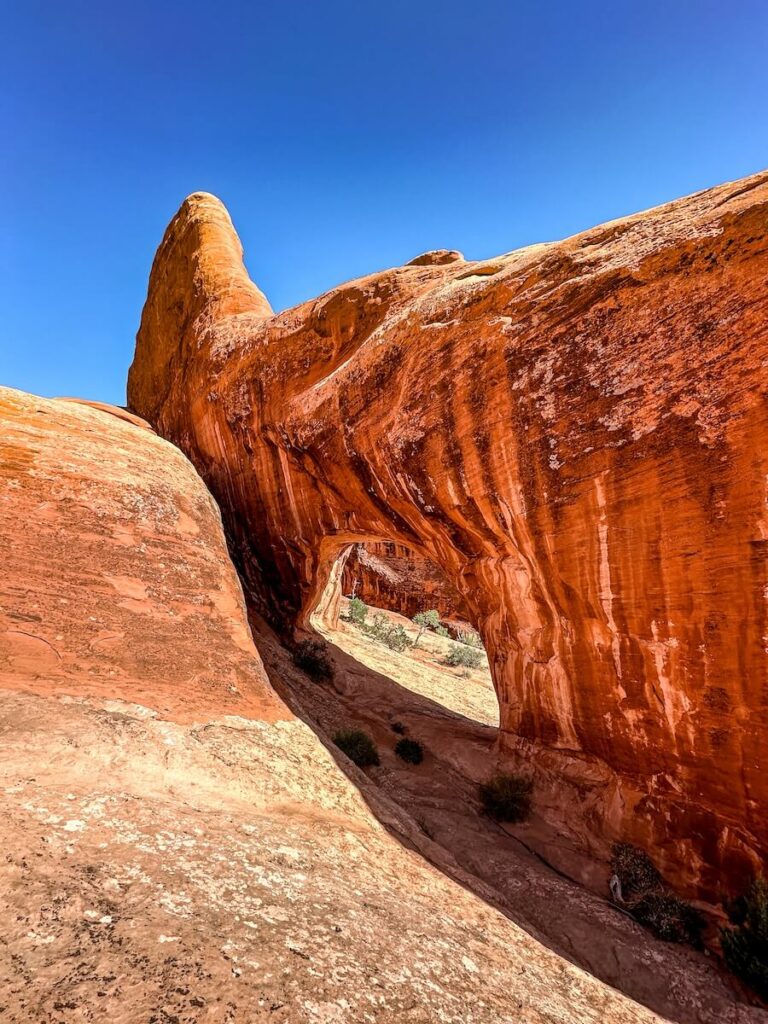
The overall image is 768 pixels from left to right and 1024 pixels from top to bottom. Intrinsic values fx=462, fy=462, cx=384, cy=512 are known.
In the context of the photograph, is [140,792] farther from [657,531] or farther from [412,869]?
[657,531]

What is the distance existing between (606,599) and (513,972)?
6.81 metres

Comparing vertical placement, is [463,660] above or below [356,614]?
below

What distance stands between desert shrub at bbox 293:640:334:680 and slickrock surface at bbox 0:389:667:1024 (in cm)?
822

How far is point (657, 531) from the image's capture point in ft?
29.1

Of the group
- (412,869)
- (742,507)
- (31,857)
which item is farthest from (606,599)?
(31,857)

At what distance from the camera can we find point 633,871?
8.95 m

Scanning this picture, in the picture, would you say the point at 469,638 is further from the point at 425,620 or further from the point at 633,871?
the point at 633,871

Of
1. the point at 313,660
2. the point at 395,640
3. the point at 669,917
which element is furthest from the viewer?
the point at 395,640

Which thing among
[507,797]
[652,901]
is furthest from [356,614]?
[652,901]

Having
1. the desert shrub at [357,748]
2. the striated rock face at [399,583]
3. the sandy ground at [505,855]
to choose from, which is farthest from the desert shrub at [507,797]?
the striated rock face at [399,583]

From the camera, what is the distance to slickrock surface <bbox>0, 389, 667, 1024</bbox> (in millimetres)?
2875

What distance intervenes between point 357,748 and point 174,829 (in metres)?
8.14

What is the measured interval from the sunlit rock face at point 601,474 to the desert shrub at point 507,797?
34.0 inches

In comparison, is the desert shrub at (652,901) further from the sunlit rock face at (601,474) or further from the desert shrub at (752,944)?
the desert shrub at (752,944)
